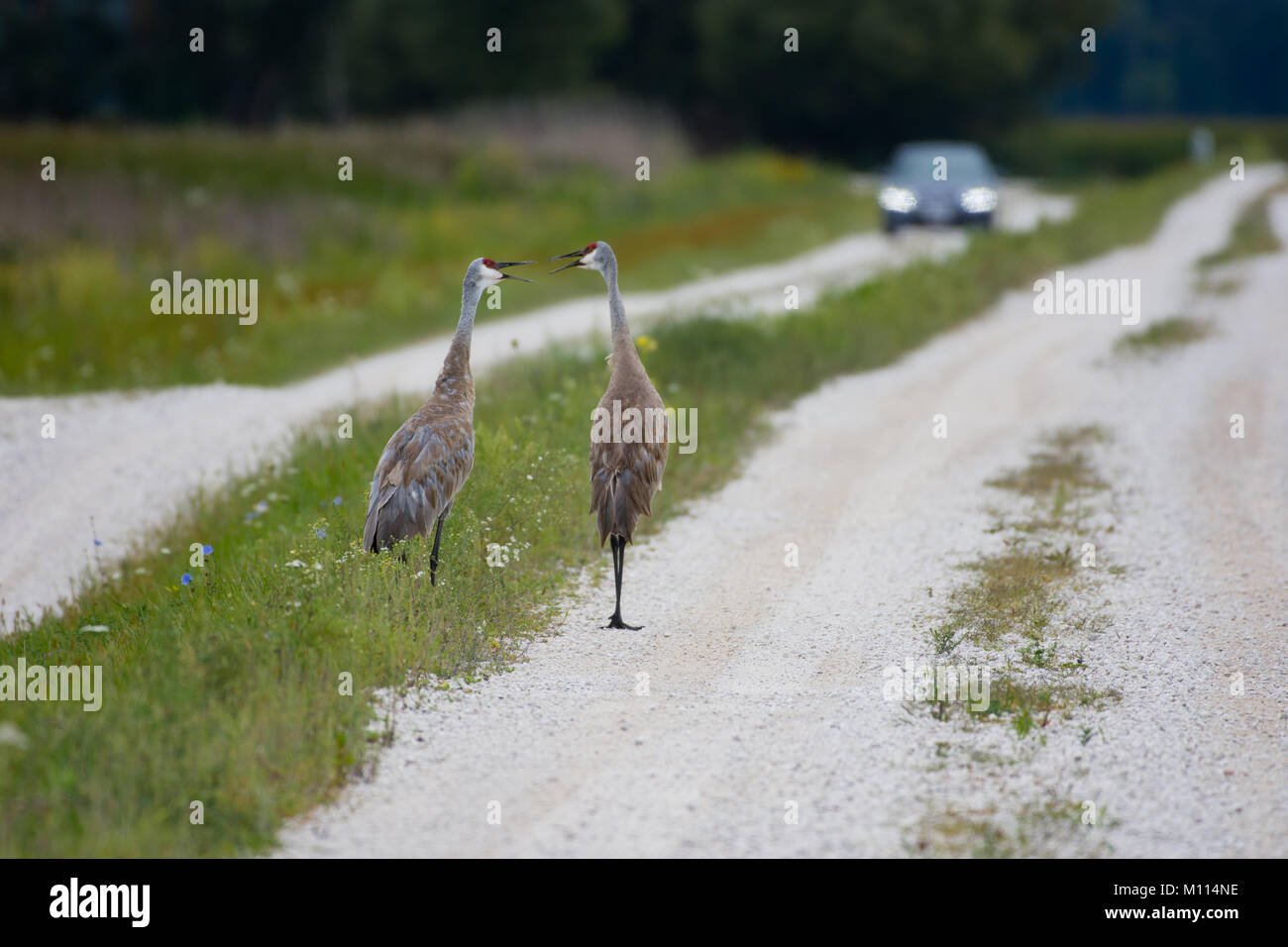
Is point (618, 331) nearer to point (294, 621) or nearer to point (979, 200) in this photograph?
point (294, 621)

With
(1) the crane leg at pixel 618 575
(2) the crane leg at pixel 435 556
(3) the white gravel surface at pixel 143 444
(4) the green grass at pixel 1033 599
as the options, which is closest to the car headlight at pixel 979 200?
(3) the white gravel surface at pixel 143 444

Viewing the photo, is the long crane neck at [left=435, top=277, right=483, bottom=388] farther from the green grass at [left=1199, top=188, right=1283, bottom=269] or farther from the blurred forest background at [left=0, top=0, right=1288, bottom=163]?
the blurred forest background at [left=0, top=0, right=1288, bottom=163]

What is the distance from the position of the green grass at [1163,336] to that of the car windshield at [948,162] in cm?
1198

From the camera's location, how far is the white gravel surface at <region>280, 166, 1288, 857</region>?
18.7ft

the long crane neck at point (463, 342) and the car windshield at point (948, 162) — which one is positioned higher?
the car windshield at point (948, 162)

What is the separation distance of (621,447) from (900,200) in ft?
75.7

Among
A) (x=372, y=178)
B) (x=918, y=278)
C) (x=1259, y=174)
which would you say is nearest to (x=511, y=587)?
(x=918, y=278)

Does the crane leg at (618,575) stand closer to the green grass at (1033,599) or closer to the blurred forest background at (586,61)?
the green grass at (1033,599)

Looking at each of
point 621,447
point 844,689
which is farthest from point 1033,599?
point 621,447

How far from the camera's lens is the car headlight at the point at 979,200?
95.8 feet

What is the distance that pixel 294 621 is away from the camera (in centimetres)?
714

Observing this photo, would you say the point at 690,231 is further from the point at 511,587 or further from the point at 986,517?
the point at 511,587

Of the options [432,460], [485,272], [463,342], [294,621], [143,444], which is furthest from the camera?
[143,444]

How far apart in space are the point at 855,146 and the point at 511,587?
50.5 metres
